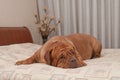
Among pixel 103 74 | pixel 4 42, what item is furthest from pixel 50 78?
pixel 4 42

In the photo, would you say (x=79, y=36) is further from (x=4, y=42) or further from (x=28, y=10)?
(x=28, y=10)

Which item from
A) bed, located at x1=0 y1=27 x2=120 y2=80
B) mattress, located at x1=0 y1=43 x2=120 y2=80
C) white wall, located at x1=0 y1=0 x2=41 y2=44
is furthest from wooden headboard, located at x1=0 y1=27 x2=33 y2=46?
mattress, located at x1=0 y1=43 x2=120 y2=80

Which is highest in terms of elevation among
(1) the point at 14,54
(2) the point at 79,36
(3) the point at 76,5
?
(3) the point at 76,5

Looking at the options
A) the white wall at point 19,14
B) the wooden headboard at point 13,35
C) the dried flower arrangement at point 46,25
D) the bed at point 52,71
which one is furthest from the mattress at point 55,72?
the dried flower arrangement at point 46,25

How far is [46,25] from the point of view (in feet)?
10.4

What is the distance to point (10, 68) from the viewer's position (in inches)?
68.6

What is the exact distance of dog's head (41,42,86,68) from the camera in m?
1.67

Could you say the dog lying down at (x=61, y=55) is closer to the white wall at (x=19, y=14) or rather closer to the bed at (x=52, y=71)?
the bed at (x=52, y=71)

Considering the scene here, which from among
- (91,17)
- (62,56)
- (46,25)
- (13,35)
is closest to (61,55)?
(62,56)

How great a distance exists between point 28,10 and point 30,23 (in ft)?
0.66

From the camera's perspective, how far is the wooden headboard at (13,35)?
2729 mm

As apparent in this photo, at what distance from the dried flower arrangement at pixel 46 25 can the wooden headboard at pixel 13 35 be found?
0.23m

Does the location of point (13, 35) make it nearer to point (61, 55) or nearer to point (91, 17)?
point (91, 17)

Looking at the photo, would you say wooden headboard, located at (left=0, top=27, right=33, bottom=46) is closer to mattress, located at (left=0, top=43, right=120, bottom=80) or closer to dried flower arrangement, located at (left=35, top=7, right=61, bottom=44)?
dried flower arrangement, located at (left=35, top=7, right=61, bottom=44)
